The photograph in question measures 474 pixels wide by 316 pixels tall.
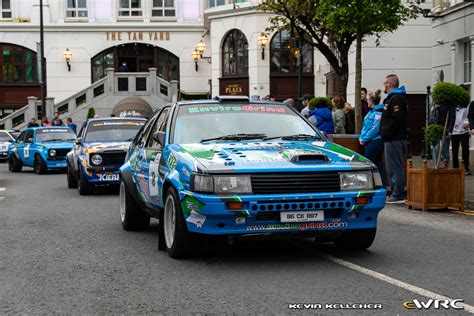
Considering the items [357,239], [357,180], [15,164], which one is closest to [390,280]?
[357,180]

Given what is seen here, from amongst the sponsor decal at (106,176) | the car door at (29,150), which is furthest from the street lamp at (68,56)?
the sponsor decal at (106,176)

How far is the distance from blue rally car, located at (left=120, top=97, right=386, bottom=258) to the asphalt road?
35cm

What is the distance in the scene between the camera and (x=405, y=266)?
22.9 feet

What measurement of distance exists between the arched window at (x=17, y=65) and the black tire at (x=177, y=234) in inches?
1699

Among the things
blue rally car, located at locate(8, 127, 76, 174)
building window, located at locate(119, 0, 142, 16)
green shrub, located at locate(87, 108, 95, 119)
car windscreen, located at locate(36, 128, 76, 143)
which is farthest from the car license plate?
building window, located at locate(119, 0, 142, 16)

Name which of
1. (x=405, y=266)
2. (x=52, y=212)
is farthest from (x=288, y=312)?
(x=52, y=212)

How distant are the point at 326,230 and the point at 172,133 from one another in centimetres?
208

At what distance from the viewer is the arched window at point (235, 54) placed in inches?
1668

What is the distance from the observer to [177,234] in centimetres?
714

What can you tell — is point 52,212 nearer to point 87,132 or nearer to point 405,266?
point 87,132

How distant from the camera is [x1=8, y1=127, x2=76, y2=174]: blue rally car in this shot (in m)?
22.7

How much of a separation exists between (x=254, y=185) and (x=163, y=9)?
4398 cm

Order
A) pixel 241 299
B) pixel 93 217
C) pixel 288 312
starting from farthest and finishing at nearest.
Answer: pixel 93 217 < pixel 241 299 < pixel 288 312

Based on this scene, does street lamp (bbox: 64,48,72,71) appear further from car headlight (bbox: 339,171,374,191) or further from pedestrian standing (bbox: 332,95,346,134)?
car headlight (bbox: 339,171,374,191)
